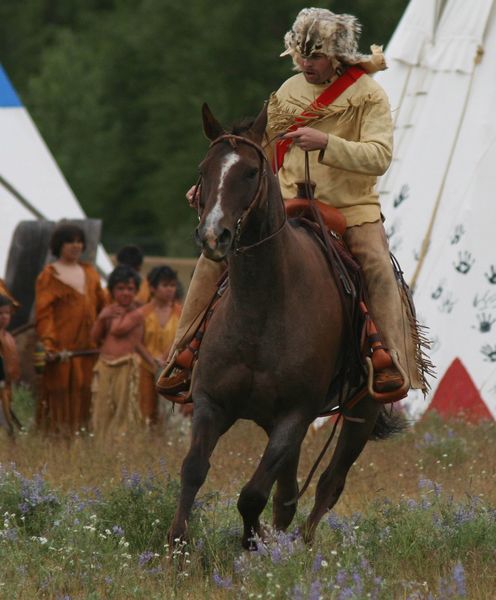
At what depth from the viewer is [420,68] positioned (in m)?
16.2

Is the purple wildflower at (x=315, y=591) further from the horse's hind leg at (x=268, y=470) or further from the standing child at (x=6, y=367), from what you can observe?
the standing child at (x=6, y=367)

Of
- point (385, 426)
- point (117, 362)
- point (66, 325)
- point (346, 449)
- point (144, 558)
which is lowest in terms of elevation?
point (117, 362)

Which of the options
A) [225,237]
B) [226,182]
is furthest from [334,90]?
[225,237]

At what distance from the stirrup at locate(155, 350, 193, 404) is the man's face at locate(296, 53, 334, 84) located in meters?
1.55

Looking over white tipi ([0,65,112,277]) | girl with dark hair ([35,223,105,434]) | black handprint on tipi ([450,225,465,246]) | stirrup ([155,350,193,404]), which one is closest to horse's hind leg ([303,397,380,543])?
stirrup ([155,350,193,404])

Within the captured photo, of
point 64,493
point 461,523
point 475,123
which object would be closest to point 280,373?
point 461,523

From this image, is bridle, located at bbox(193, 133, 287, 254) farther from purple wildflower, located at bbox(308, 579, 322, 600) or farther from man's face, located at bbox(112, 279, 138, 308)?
man's face, located at bbox(112, 279, 138, 308)

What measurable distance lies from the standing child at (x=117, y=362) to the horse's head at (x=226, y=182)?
622cm

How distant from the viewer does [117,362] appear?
44.1 feet

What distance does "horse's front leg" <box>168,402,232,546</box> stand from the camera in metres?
7.45

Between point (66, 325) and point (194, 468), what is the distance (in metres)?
6.18

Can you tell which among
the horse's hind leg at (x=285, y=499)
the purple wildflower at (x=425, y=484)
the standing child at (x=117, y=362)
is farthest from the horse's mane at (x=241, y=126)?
the standing child at (x=117, y=362)

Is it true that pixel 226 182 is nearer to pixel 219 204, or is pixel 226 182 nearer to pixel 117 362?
pixel 219 204

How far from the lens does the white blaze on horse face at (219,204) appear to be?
22.2ft
